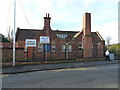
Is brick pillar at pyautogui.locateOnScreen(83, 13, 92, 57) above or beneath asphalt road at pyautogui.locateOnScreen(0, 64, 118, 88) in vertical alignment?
above

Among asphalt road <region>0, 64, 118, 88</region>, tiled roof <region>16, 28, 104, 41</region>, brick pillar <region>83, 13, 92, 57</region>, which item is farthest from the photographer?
tiled roof <region>16, 28, 104, 41</region>

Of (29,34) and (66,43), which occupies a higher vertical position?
(29,34)

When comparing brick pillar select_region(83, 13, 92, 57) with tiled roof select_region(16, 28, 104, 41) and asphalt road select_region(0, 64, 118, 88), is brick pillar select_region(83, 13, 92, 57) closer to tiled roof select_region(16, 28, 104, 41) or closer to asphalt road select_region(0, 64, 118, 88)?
tiled roof select_region(16, 28, 104, 41)

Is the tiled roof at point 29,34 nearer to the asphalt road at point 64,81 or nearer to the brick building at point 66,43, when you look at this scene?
the brick building at point 66,43

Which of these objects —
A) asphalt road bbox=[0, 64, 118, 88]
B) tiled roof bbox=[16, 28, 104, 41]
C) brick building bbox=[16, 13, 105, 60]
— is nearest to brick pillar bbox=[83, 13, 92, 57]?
brick building bbox=[16, 13, 105, 60]

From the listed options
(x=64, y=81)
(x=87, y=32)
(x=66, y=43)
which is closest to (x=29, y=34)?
(x=66, y=43)

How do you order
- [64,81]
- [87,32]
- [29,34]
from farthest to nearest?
1. [29,34]
2. [87,32]
3. [64,81]

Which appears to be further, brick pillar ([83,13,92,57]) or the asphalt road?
brick pillar ([83,13,92,57])

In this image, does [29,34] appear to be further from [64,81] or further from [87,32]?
[64,81]

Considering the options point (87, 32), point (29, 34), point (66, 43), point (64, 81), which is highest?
point (87, 32)

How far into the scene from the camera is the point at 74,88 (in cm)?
686

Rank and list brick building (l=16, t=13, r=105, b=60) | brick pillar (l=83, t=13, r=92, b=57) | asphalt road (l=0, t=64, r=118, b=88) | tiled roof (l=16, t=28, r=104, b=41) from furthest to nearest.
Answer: tiled roof (l=16, t=28, r=104, b=41) < brick pillar (l=83, t=13, r=92, b=57) < brick building (l=16, t=13, r=105, b=60) < asphalt road (l=0, t=64, r=118, b=88)

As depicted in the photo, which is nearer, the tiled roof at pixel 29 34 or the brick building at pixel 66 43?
the brick building at pixel 66 43

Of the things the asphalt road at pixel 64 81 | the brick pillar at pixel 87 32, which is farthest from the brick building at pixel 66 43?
the asphalt road at pixel 64 81
